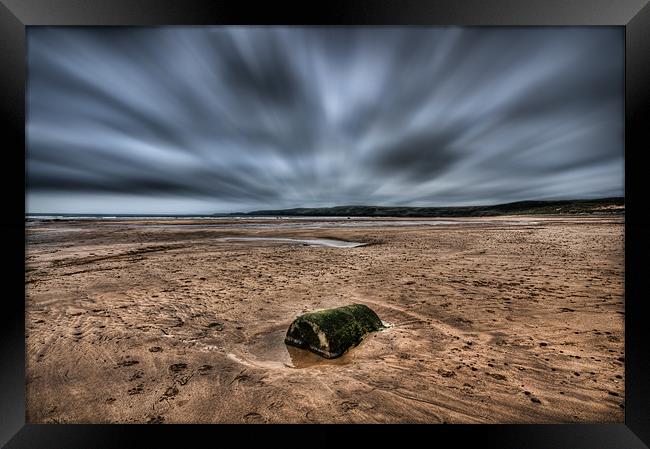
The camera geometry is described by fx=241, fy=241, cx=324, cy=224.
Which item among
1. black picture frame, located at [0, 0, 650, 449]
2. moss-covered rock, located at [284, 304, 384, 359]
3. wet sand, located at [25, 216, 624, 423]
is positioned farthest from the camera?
moss-covered rock, located at [284, 304, 384, 359]

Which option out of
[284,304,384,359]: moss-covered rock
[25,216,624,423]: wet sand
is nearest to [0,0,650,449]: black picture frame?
[25,216,624,423]: wet sand

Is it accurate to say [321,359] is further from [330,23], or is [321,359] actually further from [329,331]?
[330,23]

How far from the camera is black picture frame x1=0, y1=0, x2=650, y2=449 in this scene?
223 centimetres

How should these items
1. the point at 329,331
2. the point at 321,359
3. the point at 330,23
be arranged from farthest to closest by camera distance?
1. the point at 329,331
2. the point at 321,359
3. the point at 330,23

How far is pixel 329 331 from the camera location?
3.61 metres

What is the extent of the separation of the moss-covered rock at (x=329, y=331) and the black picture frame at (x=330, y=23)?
1.28 m

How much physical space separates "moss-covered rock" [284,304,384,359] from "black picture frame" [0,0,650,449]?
4.21ft

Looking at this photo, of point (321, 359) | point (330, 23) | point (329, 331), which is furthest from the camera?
point (329, 331)

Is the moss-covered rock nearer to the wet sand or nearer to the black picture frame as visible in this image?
the wet sand

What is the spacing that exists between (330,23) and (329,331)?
380 cm

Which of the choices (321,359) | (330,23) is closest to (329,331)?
(321,359)
